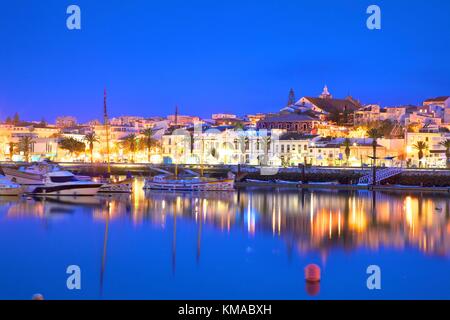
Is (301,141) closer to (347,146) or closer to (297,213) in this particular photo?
(347,146)

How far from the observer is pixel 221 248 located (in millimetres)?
24906

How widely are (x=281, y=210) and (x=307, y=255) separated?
1318cm

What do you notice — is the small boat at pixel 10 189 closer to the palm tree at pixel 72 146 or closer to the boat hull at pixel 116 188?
the boat hull at pixel 116 188

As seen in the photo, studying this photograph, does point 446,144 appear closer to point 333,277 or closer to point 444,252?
point 444,252

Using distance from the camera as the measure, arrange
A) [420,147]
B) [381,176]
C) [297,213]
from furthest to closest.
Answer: [420,147] < [381,176] < [297,213]

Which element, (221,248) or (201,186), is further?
(201,186)

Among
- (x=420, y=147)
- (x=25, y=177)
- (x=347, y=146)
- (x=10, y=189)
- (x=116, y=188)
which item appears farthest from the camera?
(x=347, y=146)

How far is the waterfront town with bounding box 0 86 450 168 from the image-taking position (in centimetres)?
6906

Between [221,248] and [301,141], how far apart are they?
48.6 meters

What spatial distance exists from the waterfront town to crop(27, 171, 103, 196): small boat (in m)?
18.0

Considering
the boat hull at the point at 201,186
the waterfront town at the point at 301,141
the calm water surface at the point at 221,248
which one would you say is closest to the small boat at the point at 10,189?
the calm water surface at the point at 221,248

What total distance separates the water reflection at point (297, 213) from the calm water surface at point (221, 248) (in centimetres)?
5

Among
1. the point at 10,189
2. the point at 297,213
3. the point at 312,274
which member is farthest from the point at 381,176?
the point at 312,274

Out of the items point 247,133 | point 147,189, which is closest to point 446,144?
point 247,133
